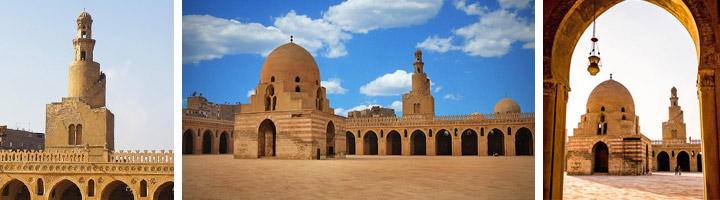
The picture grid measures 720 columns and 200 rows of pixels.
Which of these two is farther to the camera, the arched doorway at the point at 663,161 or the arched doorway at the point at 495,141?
the arched doorway at the point at 663,161

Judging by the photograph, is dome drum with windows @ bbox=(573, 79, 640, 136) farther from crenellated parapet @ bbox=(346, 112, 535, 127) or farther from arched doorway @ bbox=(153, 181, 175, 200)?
arched doorway @ bbox=(153, 181, 175, 200)

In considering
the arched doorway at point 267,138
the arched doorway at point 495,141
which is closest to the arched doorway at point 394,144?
the arched doorway at point 495,141

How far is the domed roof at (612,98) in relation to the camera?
22406 mm

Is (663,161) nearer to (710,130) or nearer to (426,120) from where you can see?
(426,120)

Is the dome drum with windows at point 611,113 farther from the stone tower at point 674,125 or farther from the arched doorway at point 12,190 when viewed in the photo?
the arched doorway at point 12,190

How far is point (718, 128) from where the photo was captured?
6.80 meters

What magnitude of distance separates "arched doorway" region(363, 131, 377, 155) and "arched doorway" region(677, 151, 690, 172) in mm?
18574

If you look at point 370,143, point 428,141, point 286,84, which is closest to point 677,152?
point 428,141

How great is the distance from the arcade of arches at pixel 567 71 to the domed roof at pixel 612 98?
634 inches

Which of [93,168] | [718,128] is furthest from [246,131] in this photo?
[718,128]

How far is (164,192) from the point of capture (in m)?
17.7

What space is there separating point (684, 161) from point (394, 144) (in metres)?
17.9

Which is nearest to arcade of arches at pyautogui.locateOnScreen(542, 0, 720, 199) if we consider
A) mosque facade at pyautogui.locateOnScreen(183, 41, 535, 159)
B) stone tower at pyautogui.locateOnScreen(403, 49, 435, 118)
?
mosque facade at pyautogui.locateOnScreen(183, 41, 535, 159)

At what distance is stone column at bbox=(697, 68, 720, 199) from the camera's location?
679cm
